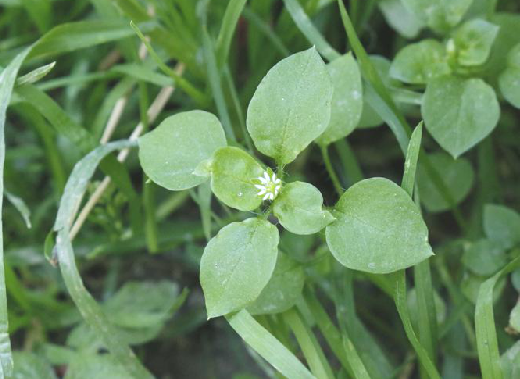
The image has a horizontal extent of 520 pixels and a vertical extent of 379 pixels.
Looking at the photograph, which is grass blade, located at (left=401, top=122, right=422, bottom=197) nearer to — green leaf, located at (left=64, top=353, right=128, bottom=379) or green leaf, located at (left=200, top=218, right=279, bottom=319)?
green leaf, located at (left=200, top=218, right=279, bottom=319)

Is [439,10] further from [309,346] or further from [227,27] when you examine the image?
[309,346]

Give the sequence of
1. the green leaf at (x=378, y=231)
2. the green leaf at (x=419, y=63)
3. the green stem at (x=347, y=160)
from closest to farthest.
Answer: the green leaf at (x=378, y=231) → the green leaf at (x=419, y=63) → the green stem at (x=347, y=160)

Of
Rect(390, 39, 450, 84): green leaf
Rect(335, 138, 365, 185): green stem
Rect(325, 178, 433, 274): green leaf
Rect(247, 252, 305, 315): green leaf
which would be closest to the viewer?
Rect(325, 178, 433, 274): green leaf

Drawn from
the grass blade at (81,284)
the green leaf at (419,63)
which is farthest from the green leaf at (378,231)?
the grass blade at (81,284)

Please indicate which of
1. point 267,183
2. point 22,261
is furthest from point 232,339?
point 267,183

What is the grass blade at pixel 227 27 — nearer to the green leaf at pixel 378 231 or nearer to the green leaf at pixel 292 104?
the green leaf at pixel 292 104

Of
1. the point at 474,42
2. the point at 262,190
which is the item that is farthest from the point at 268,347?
the point at 474,42

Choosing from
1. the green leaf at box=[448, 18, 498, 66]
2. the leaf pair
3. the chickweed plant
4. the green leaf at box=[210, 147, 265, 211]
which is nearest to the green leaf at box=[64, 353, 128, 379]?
the chickweed plant
